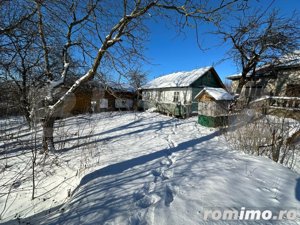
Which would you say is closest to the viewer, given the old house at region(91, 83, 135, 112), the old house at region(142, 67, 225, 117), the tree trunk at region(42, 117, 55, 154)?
the old house at region(91, 83, 135, 112)

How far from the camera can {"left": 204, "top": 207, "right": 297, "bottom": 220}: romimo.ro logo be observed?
7.28ft

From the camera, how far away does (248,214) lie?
228cm

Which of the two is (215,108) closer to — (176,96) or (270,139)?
(270,139)

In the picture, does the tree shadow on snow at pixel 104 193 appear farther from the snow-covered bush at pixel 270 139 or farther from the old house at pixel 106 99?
the snow-covered bush at pixel 270 139

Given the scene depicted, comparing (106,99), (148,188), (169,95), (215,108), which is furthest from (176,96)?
(148,188)

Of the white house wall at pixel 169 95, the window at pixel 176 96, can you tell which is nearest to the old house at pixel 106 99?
the white house wall at pixel 169 95

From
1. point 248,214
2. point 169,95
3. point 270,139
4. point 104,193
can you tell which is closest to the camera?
point 248,214

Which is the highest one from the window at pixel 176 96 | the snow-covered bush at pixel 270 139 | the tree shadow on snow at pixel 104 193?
the window at pixel 176 96

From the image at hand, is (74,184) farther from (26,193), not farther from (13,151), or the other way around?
(13,151)

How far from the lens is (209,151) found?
529 cm

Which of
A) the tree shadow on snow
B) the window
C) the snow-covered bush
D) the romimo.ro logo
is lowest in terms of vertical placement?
the tree shadow on snow

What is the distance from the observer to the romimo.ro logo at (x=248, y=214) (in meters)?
2.22

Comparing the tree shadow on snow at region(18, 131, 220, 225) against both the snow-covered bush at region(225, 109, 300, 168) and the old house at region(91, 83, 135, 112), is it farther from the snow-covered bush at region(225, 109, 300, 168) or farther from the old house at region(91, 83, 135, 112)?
the snow-covered bush at region(225, 109, 300, 168)

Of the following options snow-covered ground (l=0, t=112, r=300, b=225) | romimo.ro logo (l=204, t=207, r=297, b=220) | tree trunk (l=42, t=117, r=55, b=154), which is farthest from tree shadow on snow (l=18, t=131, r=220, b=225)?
tree trunk (l=42, t=117, r=55, b=154)
